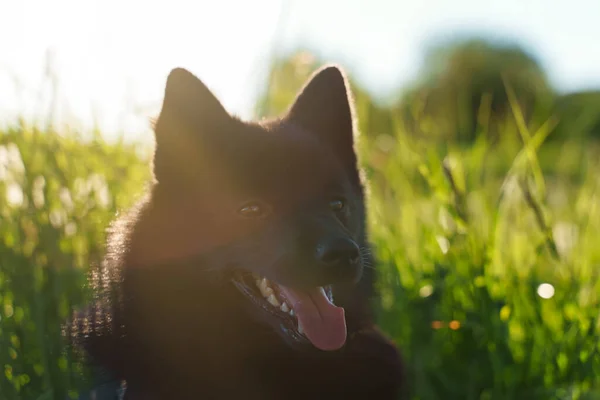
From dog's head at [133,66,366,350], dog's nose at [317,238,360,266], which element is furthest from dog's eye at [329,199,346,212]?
dog's nose at [317,238,360,266]

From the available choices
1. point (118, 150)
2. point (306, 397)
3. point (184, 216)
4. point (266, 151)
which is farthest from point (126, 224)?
point (118, 150)

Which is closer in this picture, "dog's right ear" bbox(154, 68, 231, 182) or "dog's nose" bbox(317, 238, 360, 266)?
"dog's nose" bbox(317, 238, 360, 266)

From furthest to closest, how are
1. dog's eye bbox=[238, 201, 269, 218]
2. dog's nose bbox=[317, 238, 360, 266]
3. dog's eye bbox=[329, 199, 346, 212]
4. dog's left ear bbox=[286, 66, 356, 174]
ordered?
dog's left ear bbox=[286, 66, 356, 174], dog's eye bbox=[329, 199, 346, 212], dog's eye bbox=[238, 201, 269, 218], dog's nose bbox=[317, 238, 360, 266]

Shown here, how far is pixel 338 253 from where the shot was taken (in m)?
2.39

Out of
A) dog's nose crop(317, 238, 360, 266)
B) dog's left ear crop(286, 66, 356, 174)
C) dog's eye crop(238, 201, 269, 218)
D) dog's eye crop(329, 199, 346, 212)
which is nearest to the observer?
dog's nose crop(317, 238, 360, 266)

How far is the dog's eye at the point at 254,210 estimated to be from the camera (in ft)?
8.67

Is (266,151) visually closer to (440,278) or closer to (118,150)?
(440,278)

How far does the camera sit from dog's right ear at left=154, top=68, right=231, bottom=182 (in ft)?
8.58

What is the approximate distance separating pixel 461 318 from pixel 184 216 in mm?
1619

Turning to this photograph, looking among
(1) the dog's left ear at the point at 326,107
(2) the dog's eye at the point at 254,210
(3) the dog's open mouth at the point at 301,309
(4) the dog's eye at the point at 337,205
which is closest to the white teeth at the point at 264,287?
(3) the dog's open mouth at the point at 301,309

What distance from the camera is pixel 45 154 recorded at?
9.98ft

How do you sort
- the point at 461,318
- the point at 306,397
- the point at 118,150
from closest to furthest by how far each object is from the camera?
1. the point at 306,397
2. the point at 461,318
3. the point at 118,150

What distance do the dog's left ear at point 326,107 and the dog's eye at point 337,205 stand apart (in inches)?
13.2

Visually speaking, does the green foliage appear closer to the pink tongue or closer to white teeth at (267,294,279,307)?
white teeth at (267,294,279,307)
